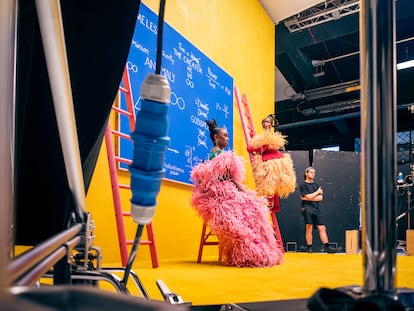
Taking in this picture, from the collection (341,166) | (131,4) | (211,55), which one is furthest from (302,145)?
(131,4)

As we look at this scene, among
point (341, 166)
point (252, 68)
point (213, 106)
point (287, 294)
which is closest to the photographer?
point (287, 294)

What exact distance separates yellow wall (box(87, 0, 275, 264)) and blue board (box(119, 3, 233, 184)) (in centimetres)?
12

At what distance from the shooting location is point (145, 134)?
1.32ft

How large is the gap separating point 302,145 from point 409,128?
2.40m

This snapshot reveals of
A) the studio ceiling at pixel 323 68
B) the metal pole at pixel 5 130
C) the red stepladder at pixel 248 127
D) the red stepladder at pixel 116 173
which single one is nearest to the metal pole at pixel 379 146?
the metal pole at pixel 5 130

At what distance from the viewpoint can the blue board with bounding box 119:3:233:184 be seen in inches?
116

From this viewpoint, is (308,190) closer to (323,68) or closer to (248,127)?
(248,127)

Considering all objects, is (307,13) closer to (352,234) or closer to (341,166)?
(341,166)

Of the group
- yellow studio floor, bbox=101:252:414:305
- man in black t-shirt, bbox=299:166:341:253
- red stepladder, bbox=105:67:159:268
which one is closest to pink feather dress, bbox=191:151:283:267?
yellow studio floor, bbox=101:252:414:305

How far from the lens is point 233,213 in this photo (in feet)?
8.86

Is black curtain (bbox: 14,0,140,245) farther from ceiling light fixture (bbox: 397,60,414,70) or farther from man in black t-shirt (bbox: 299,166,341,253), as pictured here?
ceiling light fixture (bbox: 397,60,414,70)

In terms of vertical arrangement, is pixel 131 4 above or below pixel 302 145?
below

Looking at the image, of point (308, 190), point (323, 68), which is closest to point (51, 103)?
point (308, 190)

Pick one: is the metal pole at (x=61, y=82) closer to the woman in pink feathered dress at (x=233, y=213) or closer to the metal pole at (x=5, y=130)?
the metal pole at (x=5, y=130)
